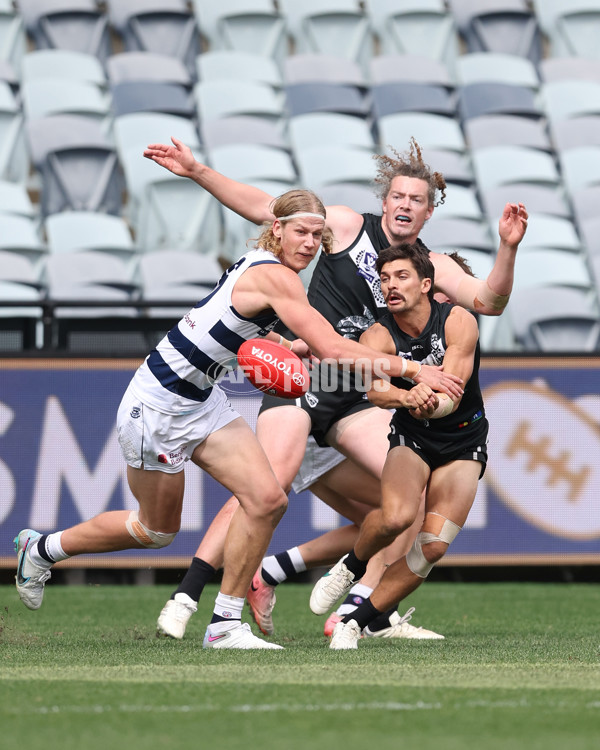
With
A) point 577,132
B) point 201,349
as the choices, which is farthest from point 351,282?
point 577,132

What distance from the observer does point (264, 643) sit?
5457mm

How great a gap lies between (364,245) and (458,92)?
30.2 feet

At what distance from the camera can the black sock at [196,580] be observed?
5.94 metres

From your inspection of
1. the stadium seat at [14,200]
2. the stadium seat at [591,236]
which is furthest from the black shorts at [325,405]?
the stadium seat at [591,236]

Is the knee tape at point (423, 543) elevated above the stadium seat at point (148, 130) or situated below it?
below

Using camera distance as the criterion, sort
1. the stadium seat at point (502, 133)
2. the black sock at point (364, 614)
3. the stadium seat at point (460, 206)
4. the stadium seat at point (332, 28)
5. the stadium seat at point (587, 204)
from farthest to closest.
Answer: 1. the stadium seat at point (332, 28)
2. the stadium seat at point (502, 133)
3. the stadium seat at point (587, 204)
4. the stadium seat at point (460, 206)
5. the black sock at point (364, 614)

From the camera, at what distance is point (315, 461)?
659 cm

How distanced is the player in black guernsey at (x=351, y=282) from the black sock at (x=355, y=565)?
8cm

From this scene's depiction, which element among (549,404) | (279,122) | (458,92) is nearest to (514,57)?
(458,92)

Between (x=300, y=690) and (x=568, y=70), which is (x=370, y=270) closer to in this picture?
(x=300, y=690)

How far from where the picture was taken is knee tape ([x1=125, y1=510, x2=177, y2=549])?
5660 millimetres

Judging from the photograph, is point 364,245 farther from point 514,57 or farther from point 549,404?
point 514,57

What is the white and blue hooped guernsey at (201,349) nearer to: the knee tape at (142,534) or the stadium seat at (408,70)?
the knee tape at (142,534)

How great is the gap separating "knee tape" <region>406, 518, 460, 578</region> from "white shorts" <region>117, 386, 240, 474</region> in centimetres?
102
